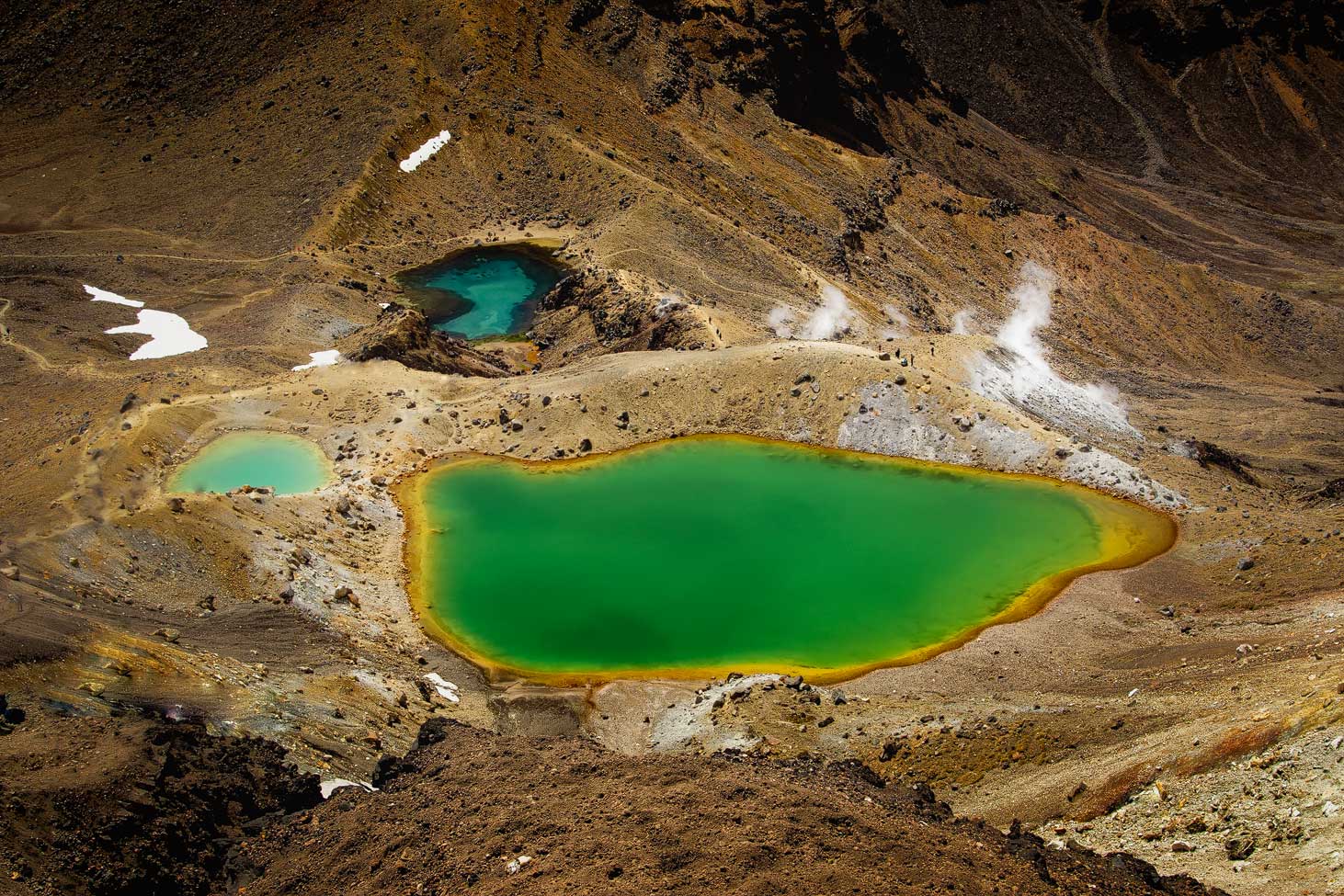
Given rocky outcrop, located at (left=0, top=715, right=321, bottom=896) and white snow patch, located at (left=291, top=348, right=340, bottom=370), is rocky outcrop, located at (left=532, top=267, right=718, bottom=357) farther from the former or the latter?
rocky outcrop, located at (left=0, top=715, right=321, bottom=896)

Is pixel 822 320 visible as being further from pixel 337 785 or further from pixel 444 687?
pixel 337 785

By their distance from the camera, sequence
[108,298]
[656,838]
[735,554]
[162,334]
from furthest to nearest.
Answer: [108,298]
[162,334]
[735,554]
[656,838]

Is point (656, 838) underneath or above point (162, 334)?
above

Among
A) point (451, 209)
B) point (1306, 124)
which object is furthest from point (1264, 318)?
point (1306, 124)

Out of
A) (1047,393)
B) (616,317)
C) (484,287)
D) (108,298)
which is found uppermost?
(1047,393)

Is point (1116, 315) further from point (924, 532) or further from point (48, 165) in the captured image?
point (48, 165)

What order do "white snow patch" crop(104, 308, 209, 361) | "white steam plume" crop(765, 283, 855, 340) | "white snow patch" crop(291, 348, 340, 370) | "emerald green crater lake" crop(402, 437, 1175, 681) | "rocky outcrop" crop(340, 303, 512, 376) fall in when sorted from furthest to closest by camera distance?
1. "white steam plume" crop(765, 283, 855, 340)
2. "white snow patch" crop(104, 308, 209, 361)
3. "white snow patch" crop(291, 348, 340, 370)
4. "rocky outcrop" crop(340, 303, 512, 376)
5. "emerald green crater lake" crop(402, 437, 1175, 681)

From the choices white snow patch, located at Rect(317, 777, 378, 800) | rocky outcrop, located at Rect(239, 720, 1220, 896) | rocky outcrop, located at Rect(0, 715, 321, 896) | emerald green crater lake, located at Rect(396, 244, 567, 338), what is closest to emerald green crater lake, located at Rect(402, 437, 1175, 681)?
white snow patch, located at Rect(317, 777, 378, 800)

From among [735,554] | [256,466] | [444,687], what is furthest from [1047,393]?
[256,466]
